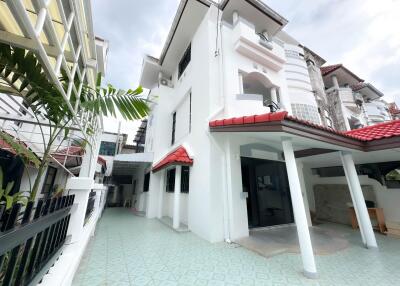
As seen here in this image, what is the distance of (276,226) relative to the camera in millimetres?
6637

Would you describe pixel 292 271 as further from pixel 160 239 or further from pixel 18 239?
pixel 18 239

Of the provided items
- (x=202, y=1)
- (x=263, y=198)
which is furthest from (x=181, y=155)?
(x=202, y=1)

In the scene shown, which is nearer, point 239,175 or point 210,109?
point 239,175

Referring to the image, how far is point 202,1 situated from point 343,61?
53.7 feet

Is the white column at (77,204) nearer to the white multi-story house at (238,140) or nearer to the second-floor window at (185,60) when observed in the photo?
the white multi-story house at (238,140)

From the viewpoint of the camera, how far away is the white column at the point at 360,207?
15.3 feet

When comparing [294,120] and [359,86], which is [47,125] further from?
[359,86]

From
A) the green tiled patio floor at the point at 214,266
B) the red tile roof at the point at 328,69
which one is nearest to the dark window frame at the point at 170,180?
the green tiled patio floor at the point at 214,266

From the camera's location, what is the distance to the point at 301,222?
3455 mm

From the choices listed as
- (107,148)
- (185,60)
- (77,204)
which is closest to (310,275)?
(77,204)

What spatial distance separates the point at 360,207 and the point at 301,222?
114 inches

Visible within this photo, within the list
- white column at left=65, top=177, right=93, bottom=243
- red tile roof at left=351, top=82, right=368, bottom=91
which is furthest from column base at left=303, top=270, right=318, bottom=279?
red tile roof at left=351, top=82, right=368, bottom=91

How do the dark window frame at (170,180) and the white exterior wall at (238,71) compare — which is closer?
the white exterior wall at (238,71)

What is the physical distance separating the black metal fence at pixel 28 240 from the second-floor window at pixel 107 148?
2012 cm
